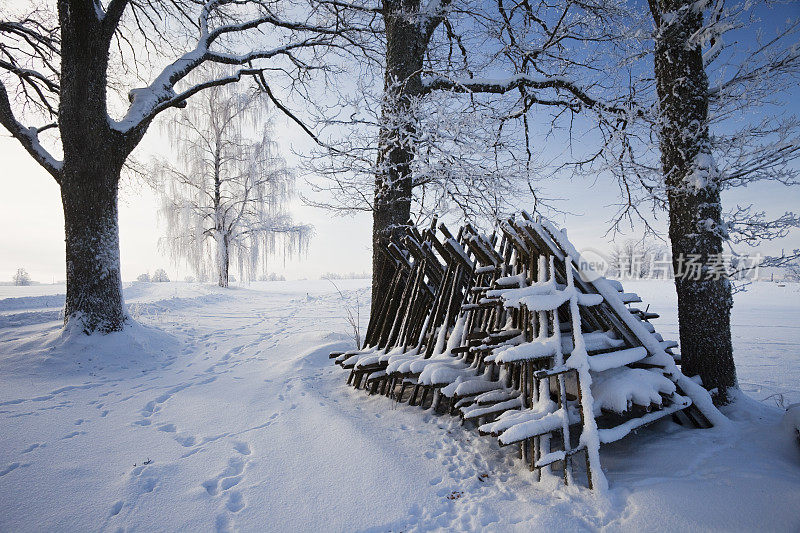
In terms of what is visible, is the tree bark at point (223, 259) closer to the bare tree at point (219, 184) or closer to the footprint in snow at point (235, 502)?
the bare tree at point (219, 184)

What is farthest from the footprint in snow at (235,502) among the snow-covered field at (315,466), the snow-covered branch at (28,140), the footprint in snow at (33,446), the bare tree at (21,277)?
the bare tree at (21,277)

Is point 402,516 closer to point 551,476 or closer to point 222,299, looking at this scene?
point 551,476

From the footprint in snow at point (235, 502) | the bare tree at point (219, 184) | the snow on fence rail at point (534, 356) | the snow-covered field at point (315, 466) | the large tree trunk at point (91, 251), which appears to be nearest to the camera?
the snow-covered field at point (315, 466)

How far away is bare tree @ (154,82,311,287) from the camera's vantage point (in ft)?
49.5

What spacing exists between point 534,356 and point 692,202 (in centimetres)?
245

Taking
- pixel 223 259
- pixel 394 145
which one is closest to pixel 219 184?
pixel 223 259

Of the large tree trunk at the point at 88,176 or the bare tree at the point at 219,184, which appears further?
the bare tree at the point at 219,184

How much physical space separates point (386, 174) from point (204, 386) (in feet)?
11.1

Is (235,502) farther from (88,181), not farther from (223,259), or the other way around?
(223,259)

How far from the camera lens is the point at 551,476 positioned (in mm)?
2098

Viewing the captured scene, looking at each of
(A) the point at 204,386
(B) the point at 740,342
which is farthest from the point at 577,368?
(B) the point at 740,342

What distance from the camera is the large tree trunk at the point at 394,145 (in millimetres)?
4176

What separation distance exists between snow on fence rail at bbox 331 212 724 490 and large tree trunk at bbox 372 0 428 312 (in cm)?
74

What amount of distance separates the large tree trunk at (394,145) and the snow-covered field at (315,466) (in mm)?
1928
